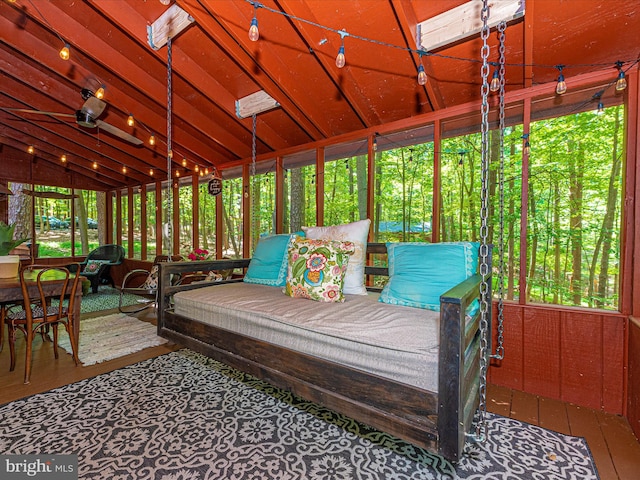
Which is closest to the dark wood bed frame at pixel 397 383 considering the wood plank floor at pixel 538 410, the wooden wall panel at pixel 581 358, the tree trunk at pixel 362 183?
the wood plank floor at pixel 538 410

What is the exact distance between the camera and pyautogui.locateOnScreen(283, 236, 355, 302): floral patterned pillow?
1.86 m

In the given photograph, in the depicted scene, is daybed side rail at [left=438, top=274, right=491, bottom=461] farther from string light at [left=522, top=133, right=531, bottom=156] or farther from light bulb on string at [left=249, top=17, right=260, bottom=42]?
string light at [left=522, top=133, right=531, bottom=156]

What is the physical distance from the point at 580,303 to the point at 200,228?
5144mm

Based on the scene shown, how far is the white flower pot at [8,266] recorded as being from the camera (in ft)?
7.97

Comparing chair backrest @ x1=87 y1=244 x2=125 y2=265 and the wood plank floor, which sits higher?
chair backrest @ x1=87 y1=244 x2=125 y2=265

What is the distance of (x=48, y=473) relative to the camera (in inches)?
53.1

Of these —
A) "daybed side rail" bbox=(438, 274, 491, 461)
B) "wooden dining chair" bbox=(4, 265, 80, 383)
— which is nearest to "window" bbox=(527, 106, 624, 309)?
"daybed side rail" bbox=(438, 274, 491, 461)

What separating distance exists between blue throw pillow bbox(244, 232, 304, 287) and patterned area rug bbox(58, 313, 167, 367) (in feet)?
4.84

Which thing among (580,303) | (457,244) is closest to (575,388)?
(580,303)

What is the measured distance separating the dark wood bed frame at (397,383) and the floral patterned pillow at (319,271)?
48cm

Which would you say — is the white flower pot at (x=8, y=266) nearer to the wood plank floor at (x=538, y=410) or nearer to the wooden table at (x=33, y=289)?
the wooden table at (x=33, y=289)

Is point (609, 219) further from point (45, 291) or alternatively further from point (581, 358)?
point (45, 291)

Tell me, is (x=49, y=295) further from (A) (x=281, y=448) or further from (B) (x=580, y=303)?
(B) (x=580, y=303)

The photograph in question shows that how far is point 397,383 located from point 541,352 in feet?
5.26
